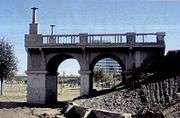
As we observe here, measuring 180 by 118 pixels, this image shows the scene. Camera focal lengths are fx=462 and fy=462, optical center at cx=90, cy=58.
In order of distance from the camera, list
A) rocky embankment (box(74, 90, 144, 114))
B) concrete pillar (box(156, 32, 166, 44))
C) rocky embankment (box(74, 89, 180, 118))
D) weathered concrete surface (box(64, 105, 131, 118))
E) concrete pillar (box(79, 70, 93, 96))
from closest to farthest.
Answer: rocky embankment (box(74, 89, 180, 118))
weathered concrete surface (box(64, 105, 131, 118))
rocky embankment (box(74, 90, 144, 114))
concrete pillar (box(156, 32, 166, 44))
concrete pillar (box(79, 70, 93, 96))

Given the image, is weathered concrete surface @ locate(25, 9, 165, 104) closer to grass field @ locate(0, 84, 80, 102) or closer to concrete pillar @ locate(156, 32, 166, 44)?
concrete pillar @ locate(156, 32, 166, 44)

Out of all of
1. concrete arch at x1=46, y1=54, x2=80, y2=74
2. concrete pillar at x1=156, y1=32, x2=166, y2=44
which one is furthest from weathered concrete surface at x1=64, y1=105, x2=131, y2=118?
A: concrete pillar at x1=156, y1=32, x2=166, y2=44

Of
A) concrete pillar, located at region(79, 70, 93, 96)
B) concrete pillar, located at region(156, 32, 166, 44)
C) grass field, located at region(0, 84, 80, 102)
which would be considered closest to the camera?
concrete pillar, located at region(156, 32, 166, 44)

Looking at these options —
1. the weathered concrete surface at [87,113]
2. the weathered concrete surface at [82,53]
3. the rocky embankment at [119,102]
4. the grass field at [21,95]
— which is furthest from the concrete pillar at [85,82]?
the grass field at [21,95]

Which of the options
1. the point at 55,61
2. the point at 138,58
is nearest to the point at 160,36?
the point at 138,58

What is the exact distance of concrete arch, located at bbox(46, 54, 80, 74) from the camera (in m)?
47.2

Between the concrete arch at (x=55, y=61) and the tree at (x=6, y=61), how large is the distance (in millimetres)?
12799

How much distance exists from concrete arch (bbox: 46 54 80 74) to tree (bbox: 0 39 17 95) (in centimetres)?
1280

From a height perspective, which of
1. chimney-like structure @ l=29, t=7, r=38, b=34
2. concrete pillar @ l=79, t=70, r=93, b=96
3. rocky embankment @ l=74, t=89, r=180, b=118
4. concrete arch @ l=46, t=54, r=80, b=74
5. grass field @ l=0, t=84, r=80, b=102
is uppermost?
chimney-like structure @ l=29, t=7, r=38, b=34

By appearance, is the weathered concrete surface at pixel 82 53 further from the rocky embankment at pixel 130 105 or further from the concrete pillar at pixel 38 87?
the rocky embankment at pixel 130 105

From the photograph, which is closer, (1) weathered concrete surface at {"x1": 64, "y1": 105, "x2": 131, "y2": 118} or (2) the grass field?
(1) weathered concrete surface at {"x1": 64, "y1": 105, "x2": 131, "y2": 118}

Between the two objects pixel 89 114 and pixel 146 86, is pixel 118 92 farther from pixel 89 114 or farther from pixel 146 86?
pixel 89 114

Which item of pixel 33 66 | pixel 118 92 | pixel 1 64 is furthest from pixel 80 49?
pixel 1 64

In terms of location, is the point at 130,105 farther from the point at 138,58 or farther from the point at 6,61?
the point at 6,61
